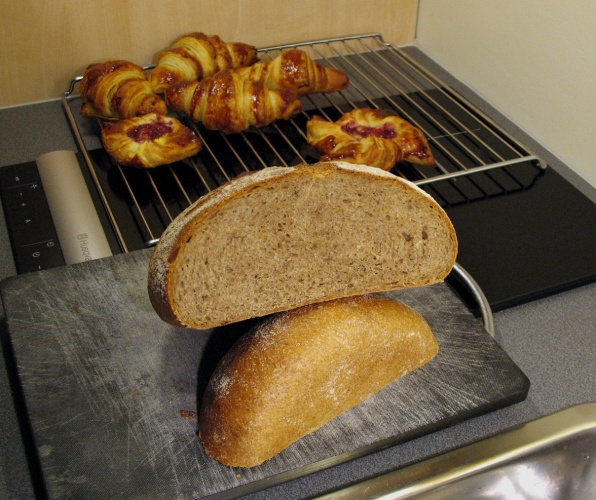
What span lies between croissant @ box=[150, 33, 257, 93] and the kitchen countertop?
0.46 m

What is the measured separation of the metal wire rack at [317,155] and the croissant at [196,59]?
93mm

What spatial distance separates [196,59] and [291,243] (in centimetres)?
80

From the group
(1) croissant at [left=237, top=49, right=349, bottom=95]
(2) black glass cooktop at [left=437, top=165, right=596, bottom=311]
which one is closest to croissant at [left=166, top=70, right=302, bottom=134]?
(1) croissant at [left=237, top=49, right=349, bottom=95]

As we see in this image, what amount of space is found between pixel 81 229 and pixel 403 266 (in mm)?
573

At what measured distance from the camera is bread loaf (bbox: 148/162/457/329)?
78 centimetres

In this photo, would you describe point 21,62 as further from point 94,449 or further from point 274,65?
point 94,449

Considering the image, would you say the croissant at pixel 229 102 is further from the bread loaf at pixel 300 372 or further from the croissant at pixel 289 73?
the bread loaf at pixel 300 372

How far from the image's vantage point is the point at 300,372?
758mm

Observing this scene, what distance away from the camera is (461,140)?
142 cm

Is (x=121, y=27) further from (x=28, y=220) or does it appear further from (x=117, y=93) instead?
(x=28, y=220)

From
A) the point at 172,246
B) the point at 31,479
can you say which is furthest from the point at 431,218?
the point at 31,479

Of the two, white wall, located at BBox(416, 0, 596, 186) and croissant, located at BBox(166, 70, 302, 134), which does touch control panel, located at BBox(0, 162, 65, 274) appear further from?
white wall, located at BBox(416, 0, 596, 186)

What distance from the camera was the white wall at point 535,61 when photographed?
133 cm

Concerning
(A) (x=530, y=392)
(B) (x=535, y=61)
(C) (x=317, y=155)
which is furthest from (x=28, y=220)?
(B) (x=535, y=61)
